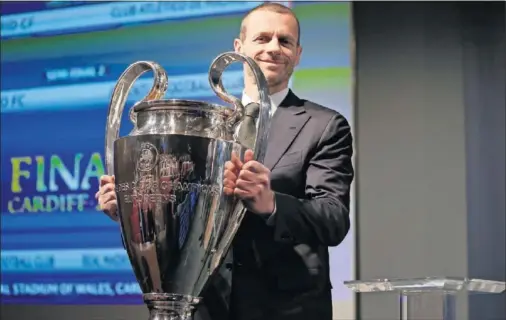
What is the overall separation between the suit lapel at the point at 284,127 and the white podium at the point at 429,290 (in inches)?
8.6

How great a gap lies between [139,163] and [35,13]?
5.59ft

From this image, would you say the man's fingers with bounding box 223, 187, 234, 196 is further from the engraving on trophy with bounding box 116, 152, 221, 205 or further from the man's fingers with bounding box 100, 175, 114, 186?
the man's fingers with bounding box 100, 175, 114, 186

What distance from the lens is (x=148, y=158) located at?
3.19ft

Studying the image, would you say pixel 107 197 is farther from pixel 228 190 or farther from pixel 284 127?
pixel 284 127

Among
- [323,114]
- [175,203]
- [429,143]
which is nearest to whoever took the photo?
[175,203]

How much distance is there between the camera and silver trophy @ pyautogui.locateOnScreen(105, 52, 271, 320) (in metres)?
0.97

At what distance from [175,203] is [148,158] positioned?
0.06 m

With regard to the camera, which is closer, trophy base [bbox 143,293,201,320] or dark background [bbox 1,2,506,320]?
trophy base [bbox 143,293,201,320]

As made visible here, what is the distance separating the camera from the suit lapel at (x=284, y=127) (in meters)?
1.22

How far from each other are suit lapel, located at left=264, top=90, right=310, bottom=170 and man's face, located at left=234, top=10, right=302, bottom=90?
0.04 m

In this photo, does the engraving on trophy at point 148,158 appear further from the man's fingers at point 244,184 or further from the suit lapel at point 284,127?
the suit lapel at point 284,127

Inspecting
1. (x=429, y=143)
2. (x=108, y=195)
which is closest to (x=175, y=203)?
(x=108, y=195)

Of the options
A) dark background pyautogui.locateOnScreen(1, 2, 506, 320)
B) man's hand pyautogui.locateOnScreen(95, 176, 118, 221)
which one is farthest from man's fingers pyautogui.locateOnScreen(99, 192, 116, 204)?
dark background pyautogui.locateOnScreen(1, 2, 506, 320)

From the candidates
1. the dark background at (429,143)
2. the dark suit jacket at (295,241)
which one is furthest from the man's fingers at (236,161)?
the dark background at (429,143)
